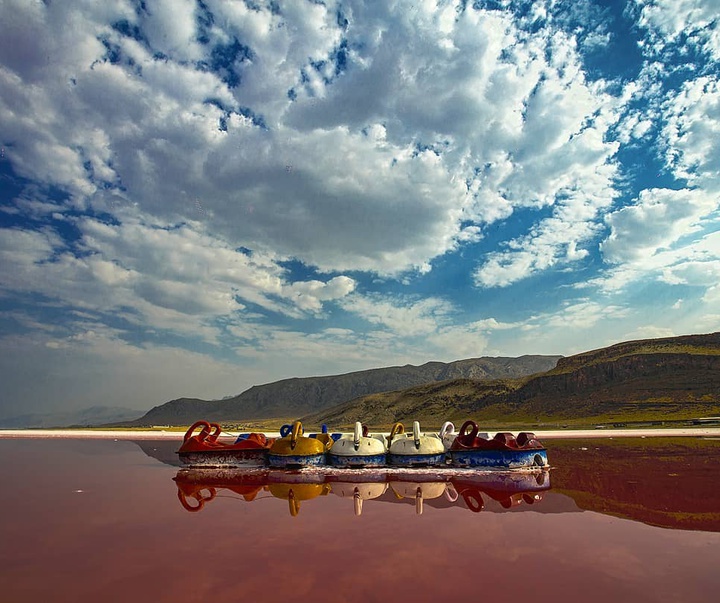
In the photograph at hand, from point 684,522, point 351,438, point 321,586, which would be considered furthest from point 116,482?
point 684,522

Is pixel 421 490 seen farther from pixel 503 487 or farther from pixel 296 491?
pixel 296 491

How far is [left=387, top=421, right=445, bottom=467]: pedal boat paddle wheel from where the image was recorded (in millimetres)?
27391

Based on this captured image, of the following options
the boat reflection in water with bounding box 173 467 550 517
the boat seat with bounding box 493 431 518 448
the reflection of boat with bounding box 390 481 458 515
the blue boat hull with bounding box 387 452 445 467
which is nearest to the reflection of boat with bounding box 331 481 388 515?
the boat reflection in water with bounding box 173 467 550 517

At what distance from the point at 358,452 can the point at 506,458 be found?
8.21 metres

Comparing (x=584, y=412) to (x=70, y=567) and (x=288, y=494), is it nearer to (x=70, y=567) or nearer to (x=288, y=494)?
(x=288, y=494)

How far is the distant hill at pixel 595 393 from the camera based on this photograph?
88.9m

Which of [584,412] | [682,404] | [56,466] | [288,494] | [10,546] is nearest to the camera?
[10,546]

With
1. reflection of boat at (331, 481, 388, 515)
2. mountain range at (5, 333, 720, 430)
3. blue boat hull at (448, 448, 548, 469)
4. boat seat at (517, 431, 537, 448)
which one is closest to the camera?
reflection of boat at (331, 481, 388, 515)

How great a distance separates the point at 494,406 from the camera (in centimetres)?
12181

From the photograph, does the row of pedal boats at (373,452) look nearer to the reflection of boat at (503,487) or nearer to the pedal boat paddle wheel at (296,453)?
the pedal boat paddle wheel at (296,453)

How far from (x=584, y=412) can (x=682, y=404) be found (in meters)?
17.3

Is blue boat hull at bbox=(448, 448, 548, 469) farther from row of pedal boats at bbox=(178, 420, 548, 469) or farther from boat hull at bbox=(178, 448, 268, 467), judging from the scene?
boat hull at bbox=(178, 448, 268, 467)

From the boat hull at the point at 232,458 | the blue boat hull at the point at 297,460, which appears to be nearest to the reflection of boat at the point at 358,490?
the blue boat hull at the point at 297,460

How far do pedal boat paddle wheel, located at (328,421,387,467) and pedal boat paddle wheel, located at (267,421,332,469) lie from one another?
0.84 metres
